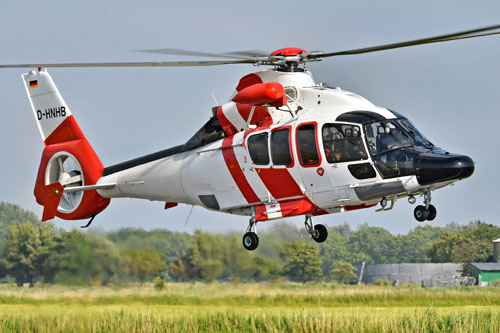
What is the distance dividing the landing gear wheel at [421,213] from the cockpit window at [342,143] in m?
1.39

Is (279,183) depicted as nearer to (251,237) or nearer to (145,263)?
(251,237)

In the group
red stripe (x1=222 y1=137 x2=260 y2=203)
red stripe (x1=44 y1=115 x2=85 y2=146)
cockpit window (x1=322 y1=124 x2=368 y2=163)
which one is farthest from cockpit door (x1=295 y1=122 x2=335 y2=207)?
red stripe (x1=44 y1=115 x2=85 y2=146)

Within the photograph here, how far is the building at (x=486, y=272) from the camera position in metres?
52.1

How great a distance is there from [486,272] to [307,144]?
122 feet

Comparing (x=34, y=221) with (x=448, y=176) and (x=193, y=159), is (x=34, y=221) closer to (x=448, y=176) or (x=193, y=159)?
(x=193, y=159)

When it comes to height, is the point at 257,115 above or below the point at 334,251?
above

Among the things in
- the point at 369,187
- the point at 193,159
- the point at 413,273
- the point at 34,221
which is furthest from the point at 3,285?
the point at 413,273

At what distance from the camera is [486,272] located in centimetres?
5259

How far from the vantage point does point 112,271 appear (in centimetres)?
2348

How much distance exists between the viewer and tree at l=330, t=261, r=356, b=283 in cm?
4362

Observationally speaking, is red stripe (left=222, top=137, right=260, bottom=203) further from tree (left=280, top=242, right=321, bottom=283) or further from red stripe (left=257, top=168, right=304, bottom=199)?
tree (left=280, top=242, right=321, bottom=283)

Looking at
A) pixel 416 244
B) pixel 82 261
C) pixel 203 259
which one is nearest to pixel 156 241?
pixel 203 259

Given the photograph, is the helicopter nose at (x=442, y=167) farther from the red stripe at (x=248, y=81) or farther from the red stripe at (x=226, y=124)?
the red stripe at (x=226, y=124)

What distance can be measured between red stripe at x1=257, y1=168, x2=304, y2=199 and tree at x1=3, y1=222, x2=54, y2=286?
789cm
